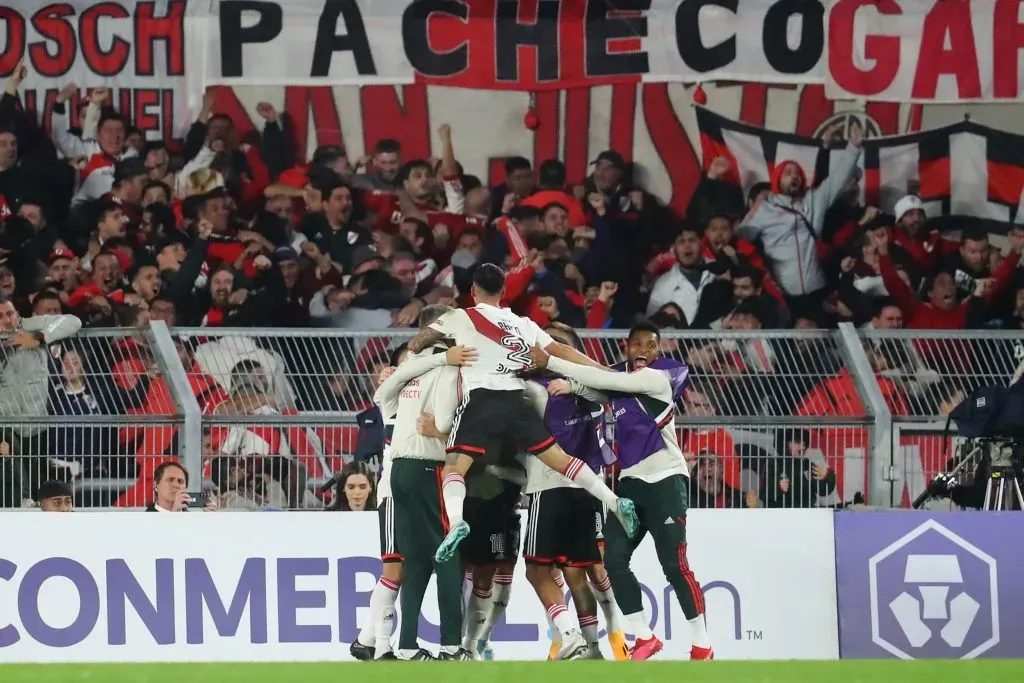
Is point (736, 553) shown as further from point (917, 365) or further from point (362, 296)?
point (362, 296)

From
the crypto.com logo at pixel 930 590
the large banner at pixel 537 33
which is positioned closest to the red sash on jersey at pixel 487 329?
the crypto.com logo at pixel 930 590

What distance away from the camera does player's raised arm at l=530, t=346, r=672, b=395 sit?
10625 mm

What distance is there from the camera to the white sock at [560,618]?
10.8 m

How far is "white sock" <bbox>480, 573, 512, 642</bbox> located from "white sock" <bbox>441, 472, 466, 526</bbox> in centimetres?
71

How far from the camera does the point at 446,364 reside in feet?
34.9

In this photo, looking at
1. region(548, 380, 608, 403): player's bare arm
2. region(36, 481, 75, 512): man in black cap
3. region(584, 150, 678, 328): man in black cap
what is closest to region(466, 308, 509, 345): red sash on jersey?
region(548, 380, 608, 403): player's bare arm

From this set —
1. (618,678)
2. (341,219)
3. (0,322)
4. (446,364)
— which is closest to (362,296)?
(341,219)

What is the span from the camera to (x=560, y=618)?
10.8 meters

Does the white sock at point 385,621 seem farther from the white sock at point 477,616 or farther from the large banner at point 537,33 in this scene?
the large banner at point 537,33

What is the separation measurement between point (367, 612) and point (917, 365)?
505cm

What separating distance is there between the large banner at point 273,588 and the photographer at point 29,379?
1.64 m

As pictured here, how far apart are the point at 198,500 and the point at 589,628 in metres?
3.20

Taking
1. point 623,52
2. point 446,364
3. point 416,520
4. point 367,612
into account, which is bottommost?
point 367,612

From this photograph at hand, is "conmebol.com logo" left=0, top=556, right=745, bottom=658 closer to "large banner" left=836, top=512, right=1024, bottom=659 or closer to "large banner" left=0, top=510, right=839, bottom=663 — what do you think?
"large banner" left=0, top=510, right=839, bottom=663
